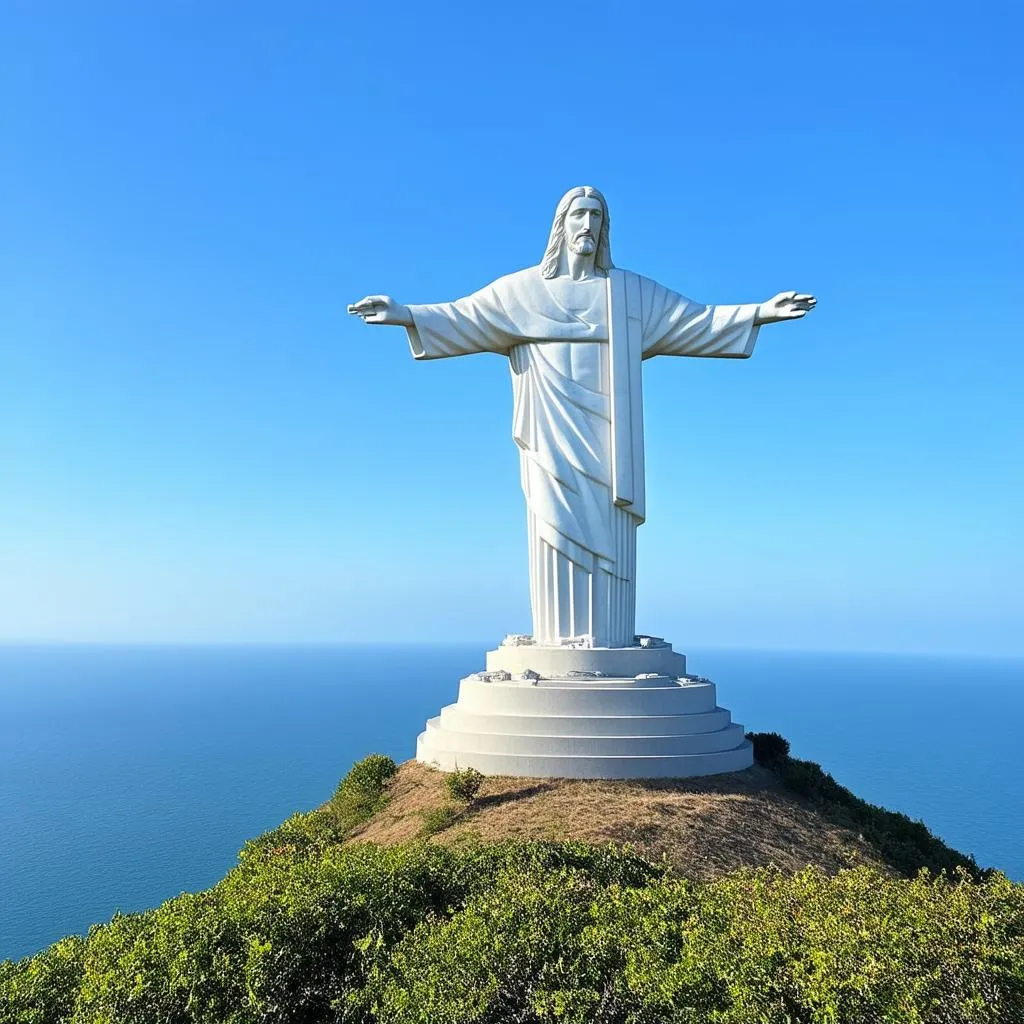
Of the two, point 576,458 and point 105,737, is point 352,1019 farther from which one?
point 105,737

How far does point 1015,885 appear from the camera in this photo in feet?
17.0

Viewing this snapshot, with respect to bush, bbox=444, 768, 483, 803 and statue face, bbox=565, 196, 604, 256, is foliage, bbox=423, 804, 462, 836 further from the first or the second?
statue face, bbox=565, 196, 604, 256

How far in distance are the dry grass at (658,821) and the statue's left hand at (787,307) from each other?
688 cm

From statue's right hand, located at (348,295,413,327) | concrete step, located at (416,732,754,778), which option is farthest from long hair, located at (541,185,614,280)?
concrete step, located at (416,732,754,778)

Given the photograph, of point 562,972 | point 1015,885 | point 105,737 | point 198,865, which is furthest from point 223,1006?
point 105,737

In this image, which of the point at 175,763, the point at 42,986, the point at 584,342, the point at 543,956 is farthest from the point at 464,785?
the point at 175,763

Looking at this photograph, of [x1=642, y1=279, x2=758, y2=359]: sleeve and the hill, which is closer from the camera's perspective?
the hill

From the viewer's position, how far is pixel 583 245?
1145cm

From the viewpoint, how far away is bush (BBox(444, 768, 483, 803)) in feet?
29.4

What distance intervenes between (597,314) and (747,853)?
7.55 m

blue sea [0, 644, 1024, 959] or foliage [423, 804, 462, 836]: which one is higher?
foliage [423, 804, 462, 836]

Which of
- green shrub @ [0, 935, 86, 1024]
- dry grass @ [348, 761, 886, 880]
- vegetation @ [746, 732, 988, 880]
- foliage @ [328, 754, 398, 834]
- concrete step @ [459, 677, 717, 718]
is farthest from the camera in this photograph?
concrete step @ [459, 677, 717, 718]

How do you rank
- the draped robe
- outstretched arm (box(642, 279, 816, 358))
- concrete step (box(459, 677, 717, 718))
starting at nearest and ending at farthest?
concrete step (box(459, 677, 717, 718)) < the draped robe < outstretched arm (box(642, 279, 816, 358))

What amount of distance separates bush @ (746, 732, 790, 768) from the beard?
7.92 meters
